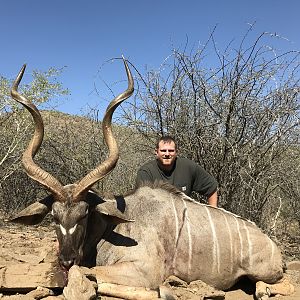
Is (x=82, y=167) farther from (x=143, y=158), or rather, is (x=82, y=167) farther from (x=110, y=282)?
(x=110, y=282)

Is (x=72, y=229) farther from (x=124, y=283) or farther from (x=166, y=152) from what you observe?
(x=166, y=152)

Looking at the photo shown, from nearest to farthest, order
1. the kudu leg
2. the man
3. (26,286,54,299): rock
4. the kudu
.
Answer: (26,286,54,299): rock → the kudu leg → the kudu → the man

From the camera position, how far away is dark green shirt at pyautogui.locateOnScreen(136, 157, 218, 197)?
12.7ft

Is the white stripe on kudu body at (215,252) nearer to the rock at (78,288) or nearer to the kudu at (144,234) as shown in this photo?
the kudu at (144,234)

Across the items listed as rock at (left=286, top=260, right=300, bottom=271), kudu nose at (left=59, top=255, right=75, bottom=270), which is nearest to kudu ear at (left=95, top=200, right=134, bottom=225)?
kudu nose at (left=59, top=255, right=75, bottom=270)

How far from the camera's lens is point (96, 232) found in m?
3.08

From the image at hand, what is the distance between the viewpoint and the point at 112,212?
3020 mm

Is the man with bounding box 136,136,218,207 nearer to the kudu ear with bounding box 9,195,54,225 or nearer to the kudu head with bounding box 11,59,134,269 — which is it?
the kudu head with bounding box 11,59,134,269

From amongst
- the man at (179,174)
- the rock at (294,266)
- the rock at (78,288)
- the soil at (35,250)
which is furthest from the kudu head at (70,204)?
the rock at (294,266)

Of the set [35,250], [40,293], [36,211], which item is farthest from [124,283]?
[35,250]

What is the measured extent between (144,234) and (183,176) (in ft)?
2.96

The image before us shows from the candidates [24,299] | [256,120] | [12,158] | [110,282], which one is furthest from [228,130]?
[12,158]

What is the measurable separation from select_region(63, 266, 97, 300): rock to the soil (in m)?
0.40

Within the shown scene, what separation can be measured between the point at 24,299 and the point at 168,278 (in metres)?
1.00
